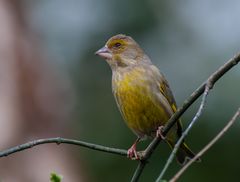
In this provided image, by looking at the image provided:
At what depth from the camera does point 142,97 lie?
645 centimetres

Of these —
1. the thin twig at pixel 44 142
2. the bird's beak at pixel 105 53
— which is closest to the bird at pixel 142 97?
the bird's beak at pixel 105 53

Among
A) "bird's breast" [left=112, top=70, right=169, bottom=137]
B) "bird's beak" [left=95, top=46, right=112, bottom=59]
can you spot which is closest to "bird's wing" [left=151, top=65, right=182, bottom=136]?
"bird's breast" [left=112, top=70, right=169, bottom=137]

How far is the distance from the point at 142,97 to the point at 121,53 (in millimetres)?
759

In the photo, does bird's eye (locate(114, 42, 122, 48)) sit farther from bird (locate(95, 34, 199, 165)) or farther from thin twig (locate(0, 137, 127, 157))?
thin twig (locate(0, 137, 127, 157))

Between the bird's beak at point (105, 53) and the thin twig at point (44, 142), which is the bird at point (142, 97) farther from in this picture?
the thin twig at point (44, 142)

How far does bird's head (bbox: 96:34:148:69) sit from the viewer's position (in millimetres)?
7004

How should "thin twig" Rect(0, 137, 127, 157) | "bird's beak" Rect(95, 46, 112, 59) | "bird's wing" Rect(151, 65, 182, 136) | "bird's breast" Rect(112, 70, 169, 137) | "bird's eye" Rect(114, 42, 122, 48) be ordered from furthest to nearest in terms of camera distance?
"bird's eye" Rect(114, 42, 122, 48), "bird's beak" Rect(95, 46, 112, 59), "bird's wing" Rect(151, 65, 182, 136), "bird's breast" Rect(112, 70, 169, 137), "thin twig" Rect(0, 137, 127, 157)

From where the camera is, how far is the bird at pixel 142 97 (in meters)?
6.47

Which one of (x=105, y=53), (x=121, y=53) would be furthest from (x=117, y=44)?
(x=105, y=53)

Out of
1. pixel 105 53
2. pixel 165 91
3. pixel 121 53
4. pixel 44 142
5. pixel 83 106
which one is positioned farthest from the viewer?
pixel 83 106

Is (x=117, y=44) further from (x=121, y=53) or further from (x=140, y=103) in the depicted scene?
(x=140, y=103)

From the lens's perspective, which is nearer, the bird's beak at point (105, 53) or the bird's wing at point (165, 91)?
the bird's wing at point (165, 91)

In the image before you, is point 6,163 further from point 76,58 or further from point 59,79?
point 76,58

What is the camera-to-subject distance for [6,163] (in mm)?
10492
